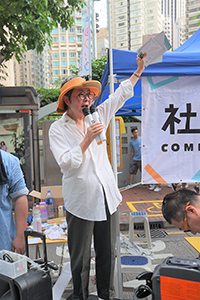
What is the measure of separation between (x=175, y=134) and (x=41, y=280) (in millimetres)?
1812

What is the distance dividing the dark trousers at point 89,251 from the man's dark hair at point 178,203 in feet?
1.77

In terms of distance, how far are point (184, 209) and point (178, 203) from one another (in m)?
0.06

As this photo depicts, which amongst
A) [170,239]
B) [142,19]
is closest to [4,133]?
[170,239]

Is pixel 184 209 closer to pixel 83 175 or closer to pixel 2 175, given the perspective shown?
pixel 83 175

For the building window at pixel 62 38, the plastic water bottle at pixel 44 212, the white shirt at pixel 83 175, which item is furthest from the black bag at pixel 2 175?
the building window at pixel 62 38

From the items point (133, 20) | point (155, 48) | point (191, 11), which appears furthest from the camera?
point (191, 11)

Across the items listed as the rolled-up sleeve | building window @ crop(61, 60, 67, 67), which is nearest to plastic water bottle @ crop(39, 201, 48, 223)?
the rolled-up sleeve

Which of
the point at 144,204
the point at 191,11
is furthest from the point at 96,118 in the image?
the point at 191,11

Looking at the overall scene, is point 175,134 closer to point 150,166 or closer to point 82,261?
point 150,166

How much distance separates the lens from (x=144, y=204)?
6.65 metres

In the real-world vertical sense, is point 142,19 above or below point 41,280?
above

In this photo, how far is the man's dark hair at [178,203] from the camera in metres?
1.70

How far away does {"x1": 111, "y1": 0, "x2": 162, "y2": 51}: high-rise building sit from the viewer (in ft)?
305

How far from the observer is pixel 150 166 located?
103 inches
